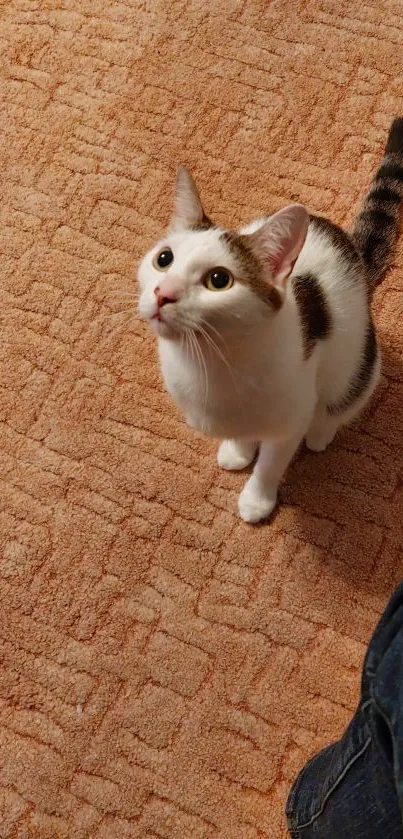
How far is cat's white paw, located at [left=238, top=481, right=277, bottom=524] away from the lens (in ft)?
3.49

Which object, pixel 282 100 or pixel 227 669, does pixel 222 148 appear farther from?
pixel 227 669

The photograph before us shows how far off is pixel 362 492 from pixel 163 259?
1.89 ft

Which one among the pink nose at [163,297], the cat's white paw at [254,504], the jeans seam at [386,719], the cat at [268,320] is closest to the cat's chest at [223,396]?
the cat at [268,320]

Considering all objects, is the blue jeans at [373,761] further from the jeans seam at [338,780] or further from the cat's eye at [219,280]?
the cat's eye at [219,280]

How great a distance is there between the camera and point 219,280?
26.9 inches

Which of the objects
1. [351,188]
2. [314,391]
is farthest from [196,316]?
[351,188]

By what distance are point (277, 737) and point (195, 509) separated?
0.37 metres

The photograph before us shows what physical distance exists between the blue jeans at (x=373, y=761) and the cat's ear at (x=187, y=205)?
0.47 metres

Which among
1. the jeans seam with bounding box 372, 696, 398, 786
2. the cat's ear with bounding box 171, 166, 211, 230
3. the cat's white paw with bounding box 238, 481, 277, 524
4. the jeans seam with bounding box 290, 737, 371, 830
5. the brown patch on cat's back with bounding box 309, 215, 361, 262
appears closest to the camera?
the jeans seam with bounding box 372, 696, 398, 786

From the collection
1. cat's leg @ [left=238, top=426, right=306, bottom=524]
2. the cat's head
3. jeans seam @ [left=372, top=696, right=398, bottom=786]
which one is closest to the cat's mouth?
the cat's head

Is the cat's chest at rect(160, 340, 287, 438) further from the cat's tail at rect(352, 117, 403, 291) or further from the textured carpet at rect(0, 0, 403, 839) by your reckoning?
the cat's tail at rect(352, 117, 403, 291)

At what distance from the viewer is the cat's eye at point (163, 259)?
0.72 meters

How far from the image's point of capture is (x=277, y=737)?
983 mm

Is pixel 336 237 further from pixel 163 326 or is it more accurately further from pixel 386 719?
pixel 386 719
